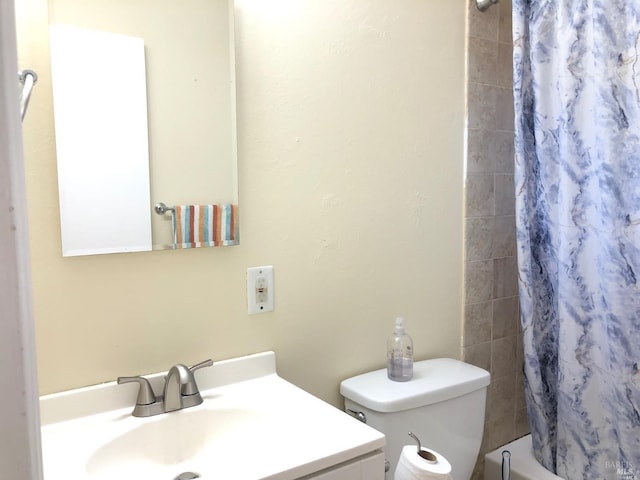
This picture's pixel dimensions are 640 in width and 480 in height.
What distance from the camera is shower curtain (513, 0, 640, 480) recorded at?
1383mm

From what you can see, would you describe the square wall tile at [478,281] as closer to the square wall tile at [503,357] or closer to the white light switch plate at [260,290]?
the square wall tile at [503,357]

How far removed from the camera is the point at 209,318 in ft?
4.04

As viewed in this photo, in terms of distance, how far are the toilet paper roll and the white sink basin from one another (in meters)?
0.08

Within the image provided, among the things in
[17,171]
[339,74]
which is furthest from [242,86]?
[17,171]

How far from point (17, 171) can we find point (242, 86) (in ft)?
3.19

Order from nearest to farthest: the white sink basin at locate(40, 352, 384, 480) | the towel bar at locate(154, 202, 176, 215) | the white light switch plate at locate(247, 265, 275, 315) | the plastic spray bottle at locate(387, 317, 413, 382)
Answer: the white sink basin at locate(40, 352, 384, 480), the towel bar at locate(154, 202, 176, 215), the white light switch plate at locate(247, 265, 275, 315), the plastic spray bottle at locate(387, 317, 413, 382)

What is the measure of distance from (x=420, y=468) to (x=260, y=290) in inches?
22.5

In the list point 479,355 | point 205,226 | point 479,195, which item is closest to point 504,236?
point 479,195

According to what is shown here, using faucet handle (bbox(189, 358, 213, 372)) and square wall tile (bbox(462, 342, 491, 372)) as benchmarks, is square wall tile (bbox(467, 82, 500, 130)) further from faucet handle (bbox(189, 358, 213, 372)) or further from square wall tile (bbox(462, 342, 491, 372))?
faucet handle (bbox(189, 358, 213, 372))

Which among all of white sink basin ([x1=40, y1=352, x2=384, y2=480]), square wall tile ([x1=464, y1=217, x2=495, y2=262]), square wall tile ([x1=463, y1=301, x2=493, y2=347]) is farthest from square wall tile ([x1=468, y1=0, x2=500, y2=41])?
white sink basin ([x1=40, y1=352, x2=384, y2=480])

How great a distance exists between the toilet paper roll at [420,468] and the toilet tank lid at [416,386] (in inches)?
9.8

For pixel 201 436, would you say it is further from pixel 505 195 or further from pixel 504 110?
pixel 504 110

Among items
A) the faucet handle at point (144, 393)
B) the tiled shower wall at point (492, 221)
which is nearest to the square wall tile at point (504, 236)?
the tiled shower wall at point (492, 221)

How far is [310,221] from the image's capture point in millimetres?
1368
